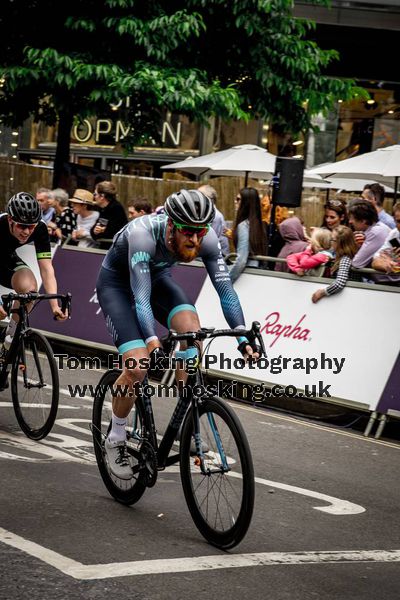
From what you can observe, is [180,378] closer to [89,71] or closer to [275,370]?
[275,370]

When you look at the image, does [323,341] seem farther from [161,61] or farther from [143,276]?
[161,61]

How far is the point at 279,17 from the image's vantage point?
739 inches

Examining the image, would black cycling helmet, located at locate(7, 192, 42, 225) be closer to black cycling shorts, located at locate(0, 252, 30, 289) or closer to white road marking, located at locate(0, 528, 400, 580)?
black cycling shorts, located at locate(0, 252, 30, 289)

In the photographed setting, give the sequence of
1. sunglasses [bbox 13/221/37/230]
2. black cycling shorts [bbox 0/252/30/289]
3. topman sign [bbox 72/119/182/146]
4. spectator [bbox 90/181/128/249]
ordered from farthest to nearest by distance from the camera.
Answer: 1. topman sign [bbox 72/119/182/146]
2. spectator [bbox 90/181/128/249]
3. black cycling shorts [bbox 0/252/30/289]
4. sunglasses [bbox 13/221/37/230]

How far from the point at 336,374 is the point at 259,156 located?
7.92 m

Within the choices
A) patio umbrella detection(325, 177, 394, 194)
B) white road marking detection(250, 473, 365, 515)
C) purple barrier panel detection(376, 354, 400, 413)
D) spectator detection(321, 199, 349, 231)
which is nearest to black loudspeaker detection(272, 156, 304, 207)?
spectator detection(321, 199, 349, 231)

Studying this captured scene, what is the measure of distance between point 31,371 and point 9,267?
1.11 m

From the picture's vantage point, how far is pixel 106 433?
704 centimetres

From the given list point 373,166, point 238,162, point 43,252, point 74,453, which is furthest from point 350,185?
point 74,453

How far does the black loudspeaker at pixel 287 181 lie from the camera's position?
14766 millimetres

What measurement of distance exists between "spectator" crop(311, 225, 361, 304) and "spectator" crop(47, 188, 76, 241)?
16.4 feet

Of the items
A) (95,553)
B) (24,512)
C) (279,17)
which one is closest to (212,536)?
(95,553)

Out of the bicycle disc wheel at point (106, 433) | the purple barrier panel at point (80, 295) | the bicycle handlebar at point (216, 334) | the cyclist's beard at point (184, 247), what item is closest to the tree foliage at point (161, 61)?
the purple barrier panel at point (80, 295)

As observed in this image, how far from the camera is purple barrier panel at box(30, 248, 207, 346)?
13175 mm
